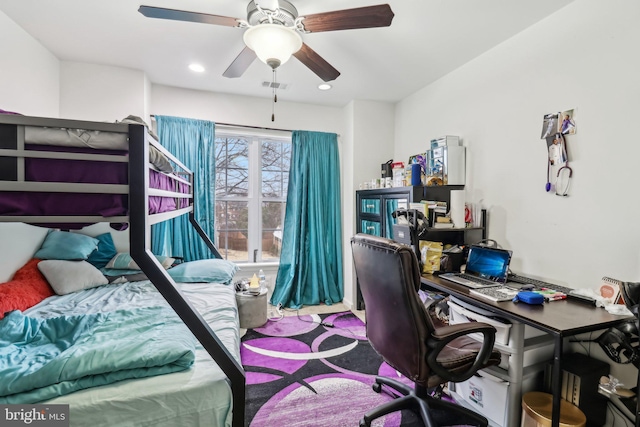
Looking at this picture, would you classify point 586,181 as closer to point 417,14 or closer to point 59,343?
point 417,14

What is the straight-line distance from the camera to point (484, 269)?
6.94ft

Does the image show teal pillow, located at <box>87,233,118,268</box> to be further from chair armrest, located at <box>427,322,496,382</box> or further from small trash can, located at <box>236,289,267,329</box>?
chair armrest, located at <box>427,322,496,382</box>

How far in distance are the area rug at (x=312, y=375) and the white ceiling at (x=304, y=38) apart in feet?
8.26

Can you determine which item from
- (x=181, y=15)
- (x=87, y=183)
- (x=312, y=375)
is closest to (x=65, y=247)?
(x=87, y=183)

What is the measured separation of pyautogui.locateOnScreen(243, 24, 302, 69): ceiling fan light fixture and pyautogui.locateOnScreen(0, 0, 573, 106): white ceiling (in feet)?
1.22

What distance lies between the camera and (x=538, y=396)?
1541 millimetres

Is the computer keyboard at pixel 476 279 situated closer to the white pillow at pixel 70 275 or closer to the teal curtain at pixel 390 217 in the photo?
the teal curtain at pixel 390 217

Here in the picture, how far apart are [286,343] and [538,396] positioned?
6.05ft

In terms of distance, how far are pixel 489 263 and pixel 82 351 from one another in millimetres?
2417

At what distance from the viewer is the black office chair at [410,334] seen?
1327mm

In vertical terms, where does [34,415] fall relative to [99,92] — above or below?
below

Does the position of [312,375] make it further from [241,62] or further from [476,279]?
[241,62]

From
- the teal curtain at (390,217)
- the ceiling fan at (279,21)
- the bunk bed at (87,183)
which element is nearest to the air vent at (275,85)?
the ceiling fan at (279,21)

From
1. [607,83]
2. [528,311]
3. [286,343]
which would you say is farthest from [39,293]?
[607,83]
